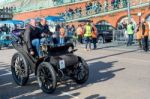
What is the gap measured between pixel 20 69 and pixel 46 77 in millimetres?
1523

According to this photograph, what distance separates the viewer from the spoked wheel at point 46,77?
9.55 meters

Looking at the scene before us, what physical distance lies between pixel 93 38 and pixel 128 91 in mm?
15009

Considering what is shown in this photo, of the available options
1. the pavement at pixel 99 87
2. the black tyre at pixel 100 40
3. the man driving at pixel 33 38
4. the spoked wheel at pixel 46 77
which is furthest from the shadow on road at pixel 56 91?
A: the black tyre at pixel 100 40

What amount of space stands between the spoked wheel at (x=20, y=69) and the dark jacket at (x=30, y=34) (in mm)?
488

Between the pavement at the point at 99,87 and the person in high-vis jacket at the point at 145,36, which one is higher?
the person in high-vis jacket at the point at 145,36

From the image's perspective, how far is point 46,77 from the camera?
983 centimetres

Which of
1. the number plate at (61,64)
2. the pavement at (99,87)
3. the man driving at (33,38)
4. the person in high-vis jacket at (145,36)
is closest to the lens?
the pavement at (99,87)

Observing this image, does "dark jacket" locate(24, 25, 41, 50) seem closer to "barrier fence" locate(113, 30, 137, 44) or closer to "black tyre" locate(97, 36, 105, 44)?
"barrier fence" locate(113, 30, 137, 44)

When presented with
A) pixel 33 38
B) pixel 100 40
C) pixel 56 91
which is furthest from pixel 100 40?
pixel 56 91

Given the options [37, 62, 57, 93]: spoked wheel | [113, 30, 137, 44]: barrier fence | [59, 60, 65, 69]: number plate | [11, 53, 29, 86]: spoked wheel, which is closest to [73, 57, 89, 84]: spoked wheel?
[59, 60, 65, 69]: number plate

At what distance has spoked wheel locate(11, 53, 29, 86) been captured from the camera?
10.7m

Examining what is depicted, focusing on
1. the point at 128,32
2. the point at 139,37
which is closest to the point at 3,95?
the point at 139,37

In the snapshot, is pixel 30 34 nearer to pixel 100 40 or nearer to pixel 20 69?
pixel 20 69

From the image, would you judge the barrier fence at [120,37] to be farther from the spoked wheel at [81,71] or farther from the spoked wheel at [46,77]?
the spoked wheel at [46,77]
